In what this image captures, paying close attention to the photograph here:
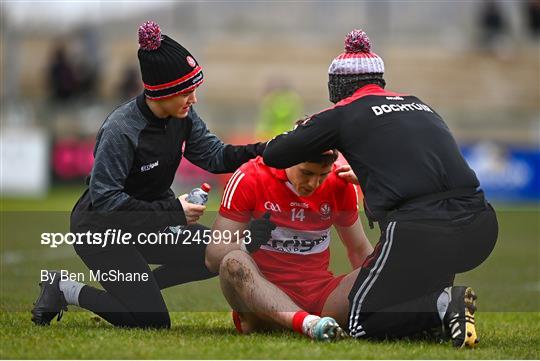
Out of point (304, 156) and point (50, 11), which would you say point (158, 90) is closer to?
point (304, 156)

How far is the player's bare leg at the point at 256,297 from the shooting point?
6.34m

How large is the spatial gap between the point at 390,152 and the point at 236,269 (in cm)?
115

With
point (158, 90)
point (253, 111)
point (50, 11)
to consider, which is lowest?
point (253, 111)

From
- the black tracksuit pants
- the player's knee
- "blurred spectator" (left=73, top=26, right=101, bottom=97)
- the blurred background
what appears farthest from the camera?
"blurred spectator" (left=73, top=26, right=101, bottom=97)

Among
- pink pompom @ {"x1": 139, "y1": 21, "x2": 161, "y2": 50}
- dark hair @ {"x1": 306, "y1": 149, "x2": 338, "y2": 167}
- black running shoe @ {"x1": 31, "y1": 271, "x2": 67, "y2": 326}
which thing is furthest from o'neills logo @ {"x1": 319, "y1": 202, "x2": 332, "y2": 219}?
black running shoe @ {"x1": 31, "y1": 271, "x2": 67, "y2": 326}

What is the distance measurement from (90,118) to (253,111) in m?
4.64

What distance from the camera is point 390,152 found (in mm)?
6312

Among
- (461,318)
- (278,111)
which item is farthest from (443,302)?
(278,111)

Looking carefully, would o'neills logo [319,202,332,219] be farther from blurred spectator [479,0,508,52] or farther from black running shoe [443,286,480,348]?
blurred spectator [479,0,508,52]

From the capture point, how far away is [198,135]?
7410 millimetres

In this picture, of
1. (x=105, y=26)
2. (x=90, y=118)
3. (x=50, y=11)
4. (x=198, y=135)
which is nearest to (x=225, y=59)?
(x=105, y=26)

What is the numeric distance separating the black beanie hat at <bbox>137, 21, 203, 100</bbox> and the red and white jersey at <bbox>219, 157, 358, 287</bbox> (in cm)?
67

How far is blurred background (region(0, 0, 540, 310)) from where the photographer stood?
2197 cm

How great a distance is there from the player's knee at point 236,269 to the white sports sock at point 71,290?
1006mm
